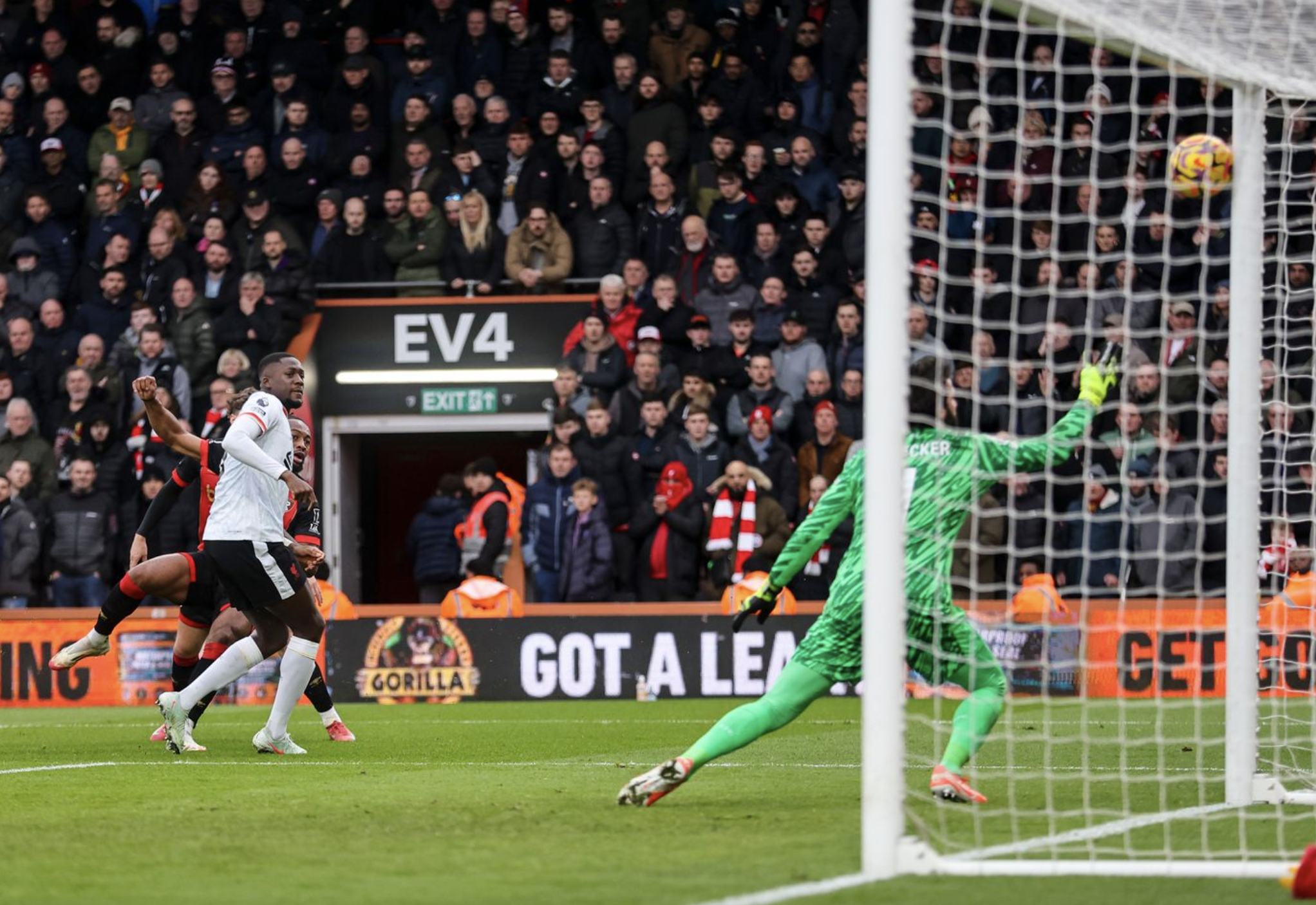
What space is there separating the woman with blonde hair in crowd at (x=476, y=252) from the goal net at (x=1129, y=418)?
3.87 m

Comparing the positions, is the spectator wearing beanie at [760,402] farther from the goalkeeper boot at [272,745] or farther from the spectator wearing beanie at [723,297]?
the goalkeeper boot at [272,745]

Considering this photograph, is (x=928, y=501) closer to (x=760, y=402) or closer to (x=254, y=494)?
(x=254, y=494)

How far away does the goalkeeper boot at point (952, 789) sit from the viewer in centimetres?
796

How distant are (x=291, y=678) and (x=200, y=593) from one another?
106 cm

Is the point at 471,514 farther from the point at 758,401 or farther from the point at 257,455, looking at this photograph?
the point at 257,455

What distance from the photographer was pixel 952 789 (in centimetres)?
799

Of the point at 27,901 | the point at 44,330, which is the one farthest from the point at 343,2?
the point at 27,901

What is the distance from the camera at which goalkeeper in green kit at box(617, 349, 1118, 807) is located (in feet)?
25.3

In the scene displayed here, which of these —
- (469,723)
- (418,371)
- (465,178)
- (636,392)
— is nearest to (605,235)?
(465,178)

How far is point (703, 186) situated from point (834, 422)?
3.10 metres

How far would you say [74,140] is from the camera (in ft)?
65.6

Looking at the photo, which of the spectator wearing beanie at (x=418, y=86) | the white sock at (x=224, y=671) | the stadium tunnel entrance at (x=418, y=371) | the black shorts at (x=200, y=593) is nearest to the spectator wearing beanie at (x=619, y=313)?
the stadium tunnel entrance at (x=418, y=371)

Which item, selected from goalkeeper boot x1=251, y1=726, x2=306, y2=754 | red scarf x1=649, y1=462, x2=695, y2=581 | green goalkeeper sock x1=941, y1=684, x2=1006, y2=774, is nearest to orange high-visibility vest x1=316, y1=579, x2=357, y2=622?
red scarf x1=649, y1=462, x2=695, y2=581

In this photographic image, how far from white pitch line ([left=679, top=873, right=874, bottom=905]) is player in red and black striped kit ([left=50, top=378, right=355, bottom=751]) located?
5.70 m
